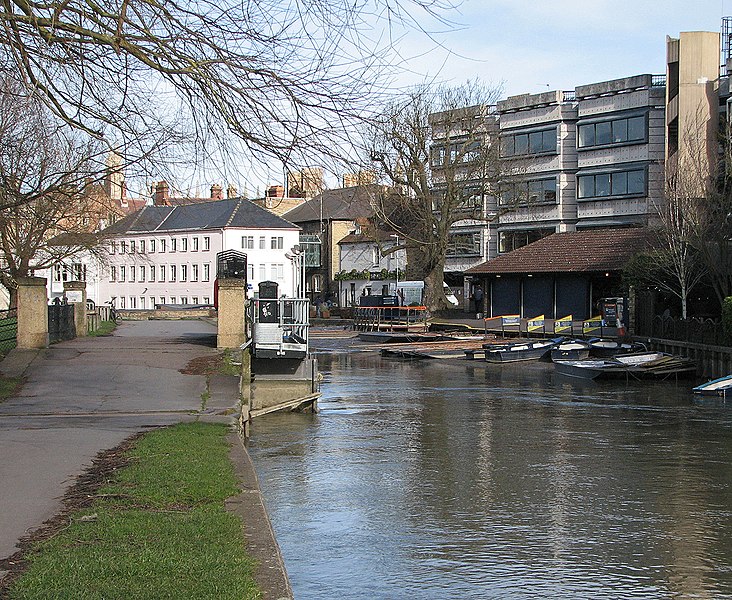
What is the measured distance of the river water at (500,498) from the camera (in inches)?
426

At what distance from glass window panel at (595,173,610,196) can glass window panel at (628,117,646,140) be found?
3013 mm

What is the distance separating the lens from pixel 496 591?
33.9 ft

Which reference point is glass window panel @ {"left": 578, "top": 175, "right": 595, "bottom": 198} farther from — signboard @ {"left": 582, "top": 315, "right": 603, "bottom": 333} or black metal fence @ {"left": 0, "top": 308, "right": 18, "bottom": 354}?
black metal fence @ {"left": 0, "top": 308, "right": 18, "bottom": 354}

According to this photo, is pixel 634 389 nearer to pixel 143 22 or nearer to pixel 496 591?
pixel 496 591

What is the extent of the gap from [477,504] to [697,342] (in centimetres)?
2624

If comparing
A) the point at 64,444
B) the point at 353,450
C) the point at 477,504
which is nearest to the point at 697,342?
the point at 353,450

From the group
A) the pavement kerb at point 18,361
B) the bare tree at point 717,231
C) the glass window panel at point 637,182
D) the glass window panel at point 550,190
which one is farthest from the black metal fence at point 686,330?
the pavement kerb at point 18,361

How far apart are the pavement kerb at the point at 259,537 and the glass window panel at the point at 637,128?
Answer: 5421cm

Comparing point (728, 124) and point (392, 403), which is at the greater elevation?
point (728, 124)

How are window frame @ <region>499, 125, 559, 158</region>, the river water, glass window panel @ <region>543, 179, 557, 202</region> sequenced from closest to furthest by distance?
the river water, window frame @ <region>499, 125, 559, 158</region>, glass window panel @ <region>543, 179, 557, 202</region>

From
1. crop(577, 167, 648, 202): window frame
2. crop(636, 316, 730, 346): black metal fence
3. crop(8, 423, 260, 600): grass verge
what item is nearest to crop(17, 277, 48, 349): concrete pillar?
crop(8, 423, 260, 600): grass verge

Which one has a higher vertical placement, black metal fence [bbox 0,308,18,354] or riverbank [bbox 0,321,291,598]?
black metal fence [bbox 0,308,18,354]

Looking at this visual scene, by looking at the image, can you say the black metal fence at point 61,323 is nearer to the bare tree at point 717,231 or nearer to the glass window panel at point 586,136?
the bare tree at point 717,231

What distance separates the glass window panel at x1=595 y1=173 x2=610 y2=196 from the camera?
212 feet
